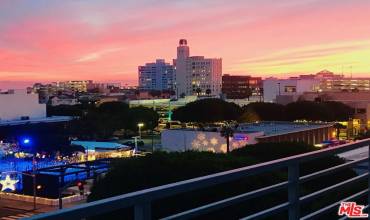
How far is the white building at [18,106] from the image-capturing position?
77.3 m

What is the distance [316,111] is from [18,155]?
1302 inches

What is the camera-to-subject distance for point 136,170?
13.8 metres

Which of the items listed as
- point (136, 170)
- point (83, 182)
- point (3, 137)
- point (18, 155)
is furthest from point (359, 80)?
point (136, 170)

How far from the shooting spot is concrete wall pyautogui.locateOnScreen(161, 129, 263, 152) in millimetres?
39694

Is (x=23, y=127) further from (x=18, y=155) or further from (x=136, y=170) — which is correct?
(x=136, y=170)

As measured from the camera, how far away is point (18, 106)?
261 ft

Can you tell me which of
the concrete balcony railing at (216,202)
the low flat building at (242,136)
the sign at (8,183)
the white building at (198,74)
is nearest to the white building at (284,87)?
the low flat building at (242,136)

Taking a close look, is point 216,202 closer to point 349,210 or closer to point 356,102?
point 349,210

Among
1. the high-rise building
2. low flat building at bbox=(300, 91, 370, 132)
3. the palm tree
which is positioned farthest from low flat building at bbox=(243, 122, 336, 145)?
the high-rise building

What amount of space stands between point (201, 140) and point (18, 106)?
4486 centimetres

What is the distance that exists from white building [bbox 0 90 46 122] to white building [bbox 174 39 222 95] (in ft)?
319

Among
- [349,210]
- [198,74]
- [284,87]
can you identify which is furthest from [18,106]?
[198,74]

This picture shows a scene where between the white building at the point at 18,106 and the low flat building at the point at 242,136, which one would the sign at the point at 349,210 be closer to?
the low flat building at the point at 242,136

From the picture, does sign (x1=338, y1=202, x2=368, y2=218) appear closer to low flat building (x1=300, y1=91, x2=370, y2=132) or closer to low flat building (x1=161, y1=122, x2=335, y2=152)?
low flat building (x1=161, y1=122, x2=335, y2=152)
